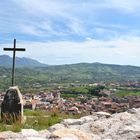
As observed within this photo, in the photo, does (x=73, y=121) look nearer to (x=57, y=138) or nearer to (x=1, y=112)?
(x=57, y=138)

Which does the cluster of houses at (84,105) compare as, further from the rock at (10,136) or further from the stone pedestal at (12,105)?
the rock at (10,136)

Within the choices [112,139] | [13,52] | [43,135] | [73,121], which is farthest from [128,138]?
[13,52]

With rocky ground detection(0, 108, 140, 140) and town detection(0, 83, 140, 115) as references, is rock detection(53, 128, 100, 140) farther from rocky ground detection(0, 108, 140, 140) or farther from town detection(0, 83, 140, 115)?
town detection(0, 83, 140, 115)

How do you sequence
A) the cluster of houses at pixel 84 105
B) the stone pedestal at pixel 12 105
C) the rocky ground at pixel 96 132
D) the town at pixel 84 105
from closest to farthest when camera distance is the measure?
the rocky ground at pixel 96 132, the stone pedestal at pixel 12 105, the town at pixel 84 105, the cluster of houses at pixel 84 105

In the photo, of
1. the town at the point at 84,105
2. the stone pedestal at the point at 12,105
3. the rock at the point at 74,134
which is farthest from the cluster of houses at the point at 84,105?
the rock at the point at 74,134

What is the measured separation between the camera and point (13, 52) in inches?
584

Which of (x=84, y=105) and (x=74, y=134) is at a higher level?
(x=74, y=134)

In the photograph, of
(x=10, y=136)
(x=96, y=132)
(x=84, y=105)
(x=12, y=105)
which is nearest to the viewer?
(x=10, y=136)

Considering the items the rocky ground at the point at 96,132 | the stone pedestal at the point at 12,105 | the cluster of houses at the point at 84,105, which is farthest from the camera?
the cluster of houses at the point at 84,105

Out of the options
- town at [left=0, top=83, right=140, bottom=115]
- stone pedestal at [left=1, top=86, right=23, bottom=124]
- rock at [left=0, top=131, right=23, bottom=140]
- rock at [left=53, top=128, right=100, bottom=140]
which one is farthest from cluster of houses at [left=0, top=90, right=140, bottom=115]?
rock at [left=0, top=131, right=23, bottom=140]

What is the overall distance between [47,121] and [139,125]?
4.05 meters

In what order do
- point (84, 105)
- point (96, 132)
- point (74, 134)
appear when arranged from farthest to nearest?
point (84, 105) < point (96, 132) < point (74, 134)

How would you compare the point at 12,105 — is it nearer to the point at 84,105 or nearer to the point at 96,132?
the point at 96,132

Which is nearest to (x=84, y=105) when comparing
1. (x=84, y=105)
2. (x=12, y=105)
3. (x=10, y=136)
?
(x=84, y=105)
